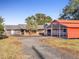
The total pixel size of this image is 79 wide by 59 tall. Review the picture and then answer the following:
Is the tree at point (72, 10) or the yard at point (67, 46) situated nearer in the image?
the yard at point (67, 46)

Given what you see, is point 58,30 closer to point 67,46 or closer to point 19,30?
point 19,30

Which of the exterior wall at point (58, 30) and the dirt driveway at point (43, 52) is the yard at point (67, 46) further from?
the exterior wall at point (58, 30)

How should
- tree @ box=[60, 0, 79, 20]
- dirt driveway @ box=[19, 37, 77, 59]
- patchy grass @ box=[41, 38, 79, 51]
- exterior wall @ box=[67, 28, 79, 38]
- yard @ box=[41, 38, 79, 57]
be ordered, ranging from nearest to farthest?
dirt driveway @ box=[19, 37, 77, 59] → yard @ box=[41, 38, 79, 57] → patchy grass @ box=[41, 38, 79, 51] → exterior wall @ box=[67, 28, 79, 38] → tree @ box=[60, 0, 79, 20]

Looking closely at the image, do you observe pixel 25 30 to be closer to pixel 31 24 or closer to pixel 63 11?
pixel 31 24

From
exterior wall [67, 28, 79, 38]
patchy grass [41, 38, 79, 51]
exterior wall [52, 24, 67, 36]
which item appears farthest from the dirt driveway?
exterior wall [52, 24, 67, 36]

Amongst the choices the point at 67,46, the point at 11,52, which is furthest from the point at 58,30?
the point at 11,52

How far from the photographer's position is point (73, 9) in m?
79.4

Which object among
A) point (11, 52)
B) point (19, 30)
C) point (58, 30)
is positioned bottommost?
point (19, 30)

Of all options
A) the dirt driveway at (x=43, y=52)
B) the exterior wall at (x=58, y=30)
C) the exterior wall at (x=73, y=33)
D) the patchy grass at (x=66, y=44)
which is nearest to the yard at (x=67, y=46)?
the patchy grass at (x=66, y=44)

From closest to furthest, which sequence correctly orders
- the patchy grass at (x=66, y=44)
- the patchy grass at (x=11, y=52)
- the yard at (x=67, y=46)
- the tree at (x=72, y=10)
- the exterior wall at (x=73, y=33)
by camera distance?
the patchy grass at (x=11, y=52), the yard at (x=67, y=46), the patchy grass at (x=66, y=44), the exterior wall at (x=73, y=33), the tree at (x=72, y=10)

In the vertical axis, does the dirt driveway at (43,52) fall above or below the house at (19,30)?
above

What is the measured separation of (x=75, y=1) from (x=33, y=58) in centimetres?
6219

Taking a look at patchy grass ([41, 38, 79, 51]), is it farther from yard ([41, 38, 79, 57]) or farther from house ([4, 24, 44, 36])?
house ([4, 24, 44, 36])

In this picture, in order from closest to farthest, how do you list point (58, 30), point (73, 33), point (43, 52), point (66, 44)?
point (43, 52), point (66, 44), point (73, 33), point (58, 30)
